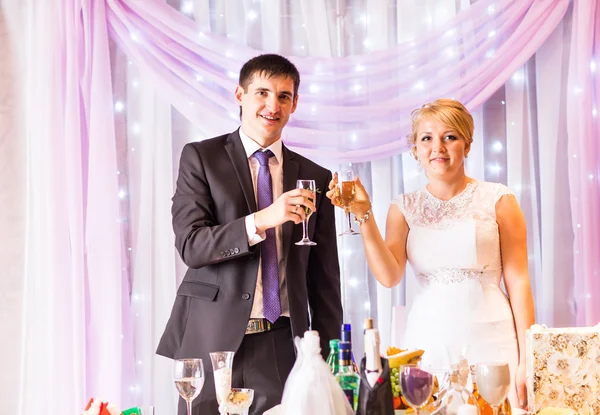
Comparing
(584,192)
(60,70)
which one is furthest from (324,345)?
(60,70)

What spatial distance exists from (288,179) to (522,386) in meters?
1.12

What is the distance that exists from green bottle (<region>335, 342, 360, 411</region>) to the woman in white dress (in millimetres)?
1037

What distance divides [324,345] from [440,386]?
81cm

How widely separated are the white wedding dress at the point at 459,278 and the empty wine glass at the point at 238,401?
1.11 meters

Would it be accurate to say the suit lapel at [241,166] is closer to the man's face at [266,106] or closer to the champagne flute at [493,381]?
the man's face at [266,106]

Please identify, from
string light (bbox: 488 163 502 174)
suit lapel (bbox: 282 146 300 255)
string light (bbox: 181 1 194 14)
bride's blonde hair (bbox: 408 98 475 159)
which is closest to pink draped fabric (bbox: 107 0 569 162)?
string light (bbox: 181 1 194 14)

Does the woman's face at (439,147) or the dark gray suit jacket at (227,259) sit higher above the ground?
the woman's face at (439,147)

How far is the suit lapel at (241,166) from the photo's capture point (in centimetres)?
258

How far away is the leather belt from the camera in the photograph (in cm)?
251

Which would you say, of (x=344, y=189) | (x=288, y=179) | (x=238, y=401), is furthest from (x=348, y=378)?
(x=288, y=179)

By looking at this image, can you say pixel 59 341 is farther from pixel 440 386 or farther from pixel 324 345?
pixel 440 386

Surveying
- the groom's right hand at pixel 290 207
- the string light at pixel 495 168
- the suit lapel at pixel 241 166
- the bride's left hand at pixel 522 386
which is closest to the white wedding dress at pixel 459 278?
the bride's left hand at pixel 522 386

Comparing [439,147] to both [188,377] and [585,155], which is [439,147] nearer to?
[585,155]

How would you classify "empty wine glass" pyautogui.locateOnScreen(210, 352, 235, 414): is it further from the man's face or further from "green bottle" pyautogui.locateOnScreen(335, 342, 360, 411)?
the man's face
